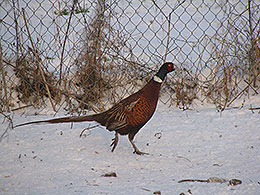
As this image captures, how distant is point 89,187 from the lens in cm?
231

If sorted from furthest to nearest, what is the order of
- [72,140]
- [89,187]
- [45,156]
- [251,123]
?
1. [251,123]
2. [72,140]
3. [45,156]
4. [89,187]

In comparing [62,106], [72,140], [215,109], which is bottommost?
[72,140]

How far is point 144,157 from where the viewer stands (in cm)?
292

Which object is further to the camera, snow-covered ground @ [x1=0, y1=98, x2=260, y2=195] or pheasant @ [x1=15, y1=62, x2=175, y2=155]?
pheasant @ [x1=15, y1=62, x2=175, y2=155]

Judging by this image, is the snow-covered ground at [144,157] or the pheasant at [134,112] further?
the pheasant at [134,112]

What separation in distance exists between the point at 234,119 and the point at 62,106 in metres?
1.94

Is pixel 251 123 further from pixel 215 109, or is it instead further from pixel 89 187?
pixel 89 187

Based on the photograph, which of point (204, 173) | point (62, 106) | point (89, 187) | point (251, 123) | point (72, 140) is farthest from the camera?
point (62, 106)

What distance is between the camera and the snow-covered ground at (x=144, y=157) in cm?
232

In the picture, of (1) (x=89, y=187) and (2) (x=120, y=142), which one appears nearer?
(1) (x=89, y=187)

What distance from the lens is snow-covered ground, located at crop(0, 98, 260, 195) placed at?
7.62 feet

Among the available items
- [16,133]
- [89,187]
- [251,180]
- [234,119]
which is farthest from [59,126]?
[251,180]

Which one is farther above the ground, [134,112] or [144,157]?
[134,112]

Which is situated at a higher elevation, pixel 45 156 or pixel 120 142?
pixel 120 142
